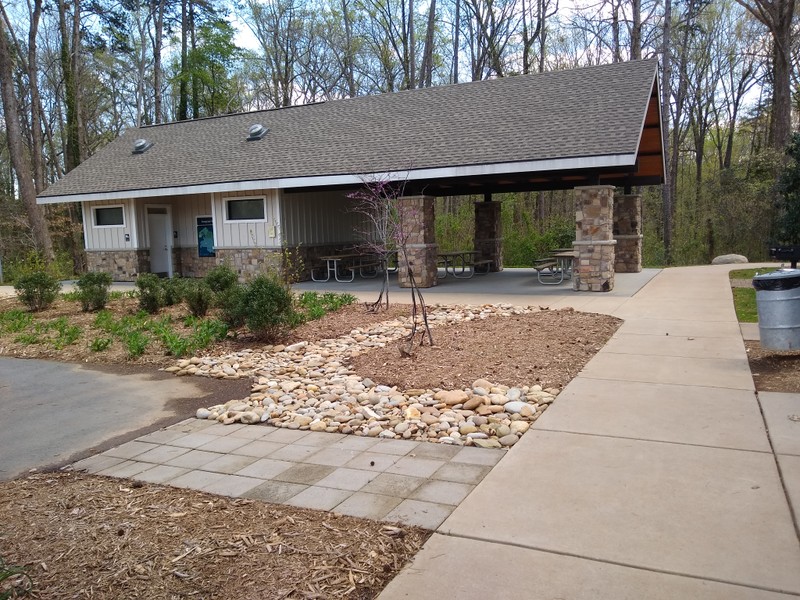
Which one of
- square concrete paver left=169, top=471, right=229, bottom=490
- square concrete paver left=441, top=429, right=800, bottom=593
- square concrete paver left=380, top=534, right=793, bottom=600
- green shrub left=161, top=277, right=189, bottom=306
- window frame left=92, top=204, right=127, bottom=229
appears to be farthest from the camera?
window frame left=92, top=204, right=127, bottom=229

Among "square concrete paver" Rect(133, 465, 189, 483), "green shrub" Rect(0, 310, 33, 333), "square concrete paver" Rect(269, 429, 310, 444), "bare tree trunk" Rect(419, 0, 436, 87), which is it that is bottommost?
"square concrete paver" Rect(269, 429, 310, 444)

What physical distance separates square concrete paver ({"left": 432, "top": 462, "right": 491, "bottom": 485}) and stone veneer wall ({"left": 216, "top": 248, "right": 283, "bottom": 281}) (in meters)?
13.8

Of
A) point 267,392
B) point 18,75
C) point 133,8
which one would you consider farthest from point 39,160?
point 267,392

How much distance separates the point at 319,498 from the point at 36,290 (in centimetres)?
1131

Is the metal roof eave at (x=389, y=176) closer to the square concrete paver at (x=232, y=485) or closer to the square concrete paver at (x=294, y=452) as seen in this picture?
the square concrete paver at (x=294, y=452)

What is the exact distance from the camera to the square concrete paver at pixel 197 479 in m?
4.18

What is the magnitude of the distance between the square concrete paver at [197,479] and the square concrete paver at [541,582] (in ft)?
5.70

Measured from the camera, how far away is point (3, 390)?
714cm

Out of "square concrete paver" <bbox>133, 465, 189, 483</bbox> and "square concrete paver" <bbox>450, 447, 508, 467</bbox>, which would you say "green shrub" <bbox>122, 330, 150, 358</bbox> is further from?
"square concrete paver" <bbox>450, 447, 508, 467</bbox>

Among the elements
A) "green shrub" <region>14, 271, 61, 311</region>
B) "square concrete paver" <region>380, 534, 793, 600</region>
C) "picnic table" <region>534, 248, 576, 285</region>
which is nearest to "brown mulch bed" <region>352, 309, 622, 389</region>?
"square concrete paver" <region>380, 534, 793, 600</region>

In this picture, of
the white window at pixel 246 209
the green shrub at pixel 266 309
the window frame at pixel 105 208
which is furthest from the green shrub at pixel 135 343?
the window frame at pixel 105 208

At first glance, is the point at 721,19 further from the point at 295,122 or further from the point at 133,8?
the point at 133,8

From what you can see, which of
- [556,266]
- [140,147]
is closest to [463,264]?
[556,266]

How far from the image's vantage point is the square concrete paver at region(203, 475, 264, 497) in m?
4.05
